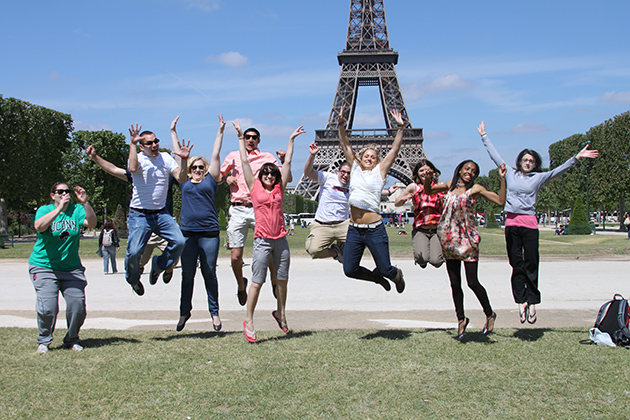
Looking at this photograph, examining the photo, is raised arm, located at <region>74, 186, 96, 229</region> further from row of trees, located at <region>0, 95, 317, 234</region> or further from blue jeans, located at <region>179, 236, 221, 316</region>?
row of trees, located at <region>0, 95, 317, 234</region>

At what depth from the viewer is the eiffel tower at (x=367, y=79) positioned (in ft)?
219

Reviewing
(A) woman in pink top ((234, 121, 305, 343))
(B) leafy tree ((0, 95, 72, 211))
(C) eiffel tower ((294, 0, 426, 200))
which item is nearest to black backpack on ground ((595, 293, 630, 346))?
(A) woman in pink top ((234, 121, 305, 343))

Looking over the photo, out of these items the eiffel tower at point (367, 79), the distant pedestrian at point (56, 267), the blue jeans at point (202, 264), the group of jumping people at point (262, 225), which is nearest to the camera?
the distant pedestrian at point (56, 267)

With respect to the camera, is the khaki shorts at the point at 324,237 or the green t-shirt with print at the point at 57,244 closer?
the green t-shirt with print at the point at 57,244

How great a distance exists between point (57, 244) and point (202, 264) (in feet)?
5.19

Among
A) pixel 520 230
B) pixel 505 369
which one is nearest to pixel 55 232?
pixel 505 369

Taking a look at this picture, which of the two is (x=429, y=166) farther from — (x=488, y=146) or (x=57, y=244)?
(x=57, y=244)

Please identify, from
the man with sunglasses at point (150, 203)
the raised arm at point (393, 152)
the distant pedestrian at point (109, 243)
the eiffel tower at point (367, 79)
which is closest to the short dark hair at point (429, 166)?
the raised arm at point (393, 152)

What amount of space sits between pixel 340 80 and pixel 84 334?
210 ft

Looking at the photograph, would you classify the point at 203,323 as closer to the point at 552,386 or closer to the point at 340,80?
the point at 552,386

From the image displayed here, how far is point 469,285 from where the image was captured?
Result: 6.20m

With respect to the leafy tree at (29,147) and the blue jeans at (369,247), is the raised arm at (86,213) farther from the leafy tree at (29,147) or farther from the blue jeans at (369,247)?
the leafy tree at (29,147)

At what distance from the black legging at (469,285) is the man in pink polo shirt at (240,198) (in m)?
2.59

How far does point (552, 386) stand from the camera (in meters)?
4.52
